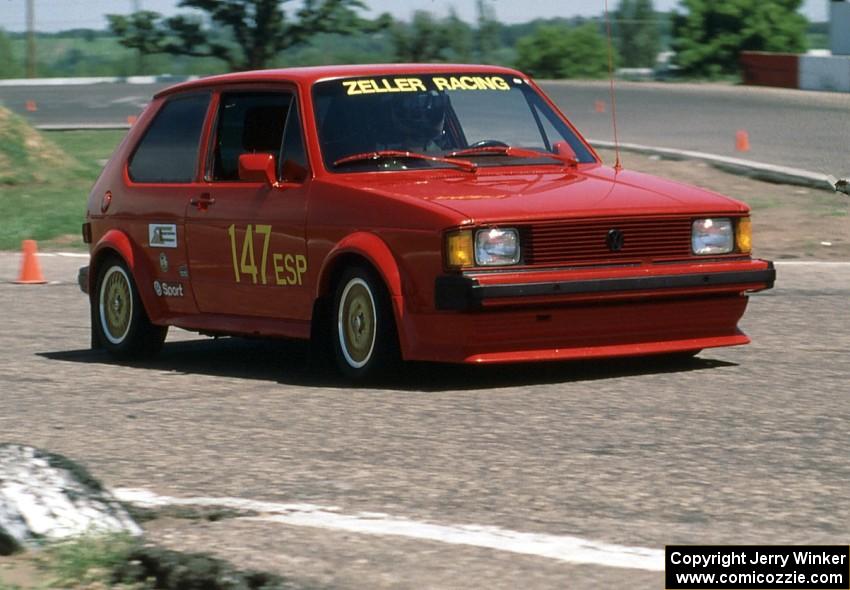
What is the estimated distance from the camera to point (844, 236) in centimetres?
1677

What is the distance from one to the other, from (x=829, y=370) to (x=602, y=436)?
2.31 meters

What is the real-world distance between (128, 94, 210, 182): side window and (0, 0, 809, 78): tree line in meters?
43.2

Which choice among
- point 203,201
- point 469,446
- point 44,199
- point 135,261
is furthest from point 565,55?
point 469,446

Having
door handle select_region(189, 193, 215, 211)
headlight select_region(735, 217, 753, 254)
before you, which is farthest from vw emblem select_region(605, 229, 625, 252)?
door handle select_region(189, 193, 215, 211)

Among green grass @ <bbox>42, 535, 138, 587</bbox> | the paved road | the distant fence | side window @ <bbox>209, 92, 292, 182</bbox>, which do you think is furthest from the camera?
the distant fence

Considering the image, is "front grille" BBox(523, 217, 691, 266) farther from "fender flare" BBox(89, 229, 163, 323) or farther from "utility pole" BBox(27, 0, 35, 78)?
"utility pole" BBox(27, 0, 35, 78)

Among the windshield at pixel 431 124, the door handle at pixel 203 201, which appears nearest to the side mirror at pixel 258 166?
the windshield at pixel 431 124

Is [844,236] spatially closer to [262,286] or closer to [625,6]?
[262,286]

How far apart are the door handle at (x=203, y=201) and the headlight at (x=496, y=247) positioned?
2.14 m

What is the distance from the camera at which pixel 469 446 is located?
676cm

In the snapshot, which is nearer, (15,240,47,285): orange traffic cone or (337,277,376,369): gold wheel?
(337,277,376,369): gold wheel

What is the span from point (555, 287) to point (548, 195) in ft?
1.87

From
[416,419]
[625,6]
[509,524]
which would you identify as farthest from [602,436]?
[625,6]

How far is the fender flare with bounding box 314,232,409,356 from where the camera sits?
8180mm
